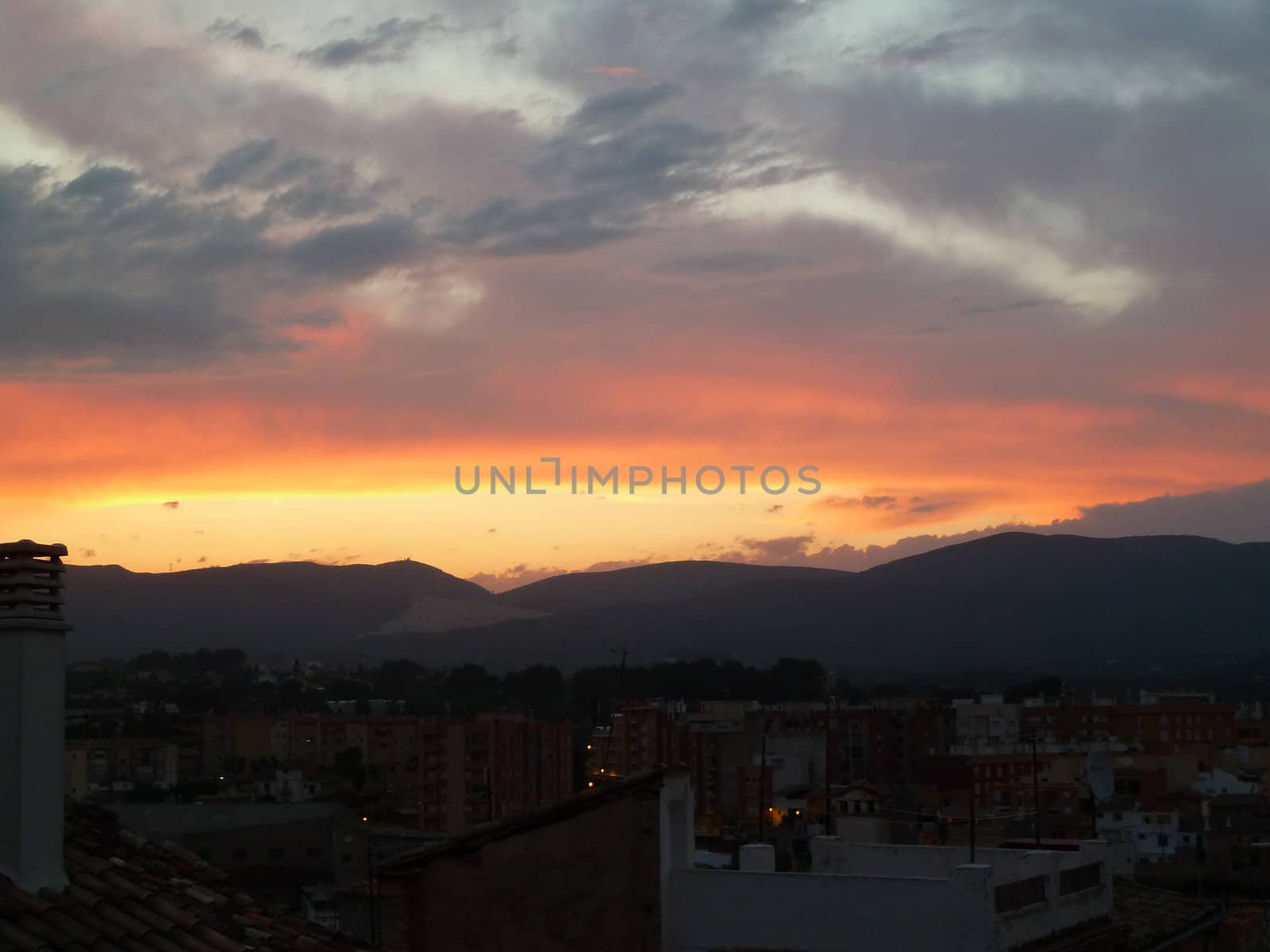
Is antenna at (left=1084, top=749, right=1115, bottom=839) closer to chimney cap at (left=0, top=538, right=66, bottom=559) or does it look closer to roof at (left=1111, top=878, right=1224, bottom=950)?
roof at (left=1111, top=878, right=1224, bottom=950)

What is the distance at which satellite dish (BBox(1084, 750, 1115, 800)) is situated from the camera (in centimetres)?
2025

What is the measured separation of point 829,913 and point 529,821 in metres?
2.35

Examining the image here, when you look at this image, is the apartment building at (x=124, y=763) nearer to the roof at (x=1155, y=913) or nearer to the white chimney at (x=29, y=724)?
the roof at (x=1155, y=913)

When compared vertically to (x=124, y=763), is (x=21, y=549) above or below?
above

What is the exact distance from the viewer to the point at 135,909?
A: 822 centimetres

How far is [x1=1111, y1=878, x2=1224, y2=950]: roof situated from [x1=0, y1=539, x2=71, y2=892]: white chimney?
483 inches

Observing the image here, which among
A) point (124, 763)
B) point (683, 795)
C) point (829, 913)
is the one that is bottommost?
point (124, 763)

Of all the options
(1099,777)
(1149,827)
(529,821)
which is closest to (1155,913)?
(1099,777)

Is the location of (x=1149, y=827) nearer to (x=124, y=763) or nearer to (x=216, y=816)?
(x=216, y=816)

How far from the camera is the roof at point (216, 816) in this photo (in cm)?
5141

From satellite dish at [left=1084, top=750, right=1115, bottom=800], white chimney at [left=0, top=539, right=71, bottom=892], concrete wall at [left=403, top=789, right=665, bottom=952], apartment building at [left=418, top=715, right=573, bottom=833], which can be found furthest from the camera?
apartment building at [left=418, top=715, right=573, bottom=833]

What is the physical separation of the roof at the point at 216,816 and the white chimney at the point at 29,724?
1717 inches

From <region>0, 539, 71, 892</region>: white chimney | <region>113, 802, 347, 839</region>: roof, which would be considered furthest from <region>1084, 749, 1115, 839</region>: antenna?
<region>113, 802, 347, 839</region>: roof

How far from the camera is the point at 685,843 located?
13383 millimetres
